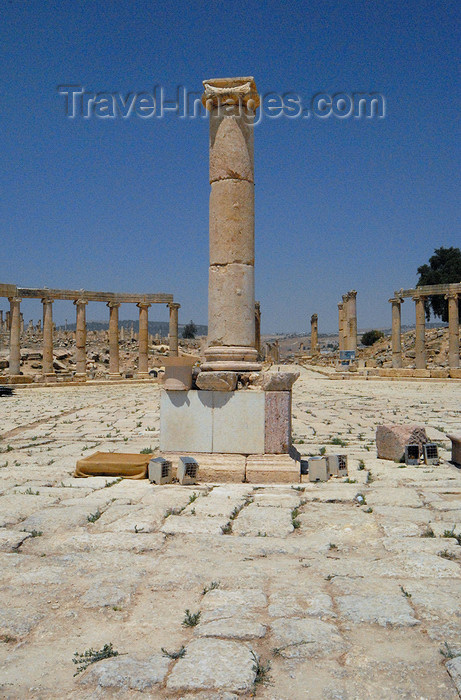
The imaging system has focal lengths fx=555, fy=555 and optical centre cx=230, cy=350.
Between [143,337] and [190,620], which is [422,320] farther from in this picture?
[190,620]

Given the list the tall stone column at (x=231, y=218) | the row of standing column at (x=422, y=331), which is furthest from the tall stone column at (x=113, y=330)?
the tall stone column at (x=231, y=218)

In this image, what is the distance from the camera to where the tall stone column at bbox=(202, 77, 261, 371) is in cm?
805

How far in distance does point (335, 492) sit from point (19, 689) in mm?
4243

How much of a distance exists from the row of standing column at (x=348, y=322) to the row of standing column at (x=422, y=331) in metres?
2.97

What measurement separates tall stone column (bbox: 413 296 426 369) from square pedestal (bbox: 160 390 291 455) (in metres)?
27.2

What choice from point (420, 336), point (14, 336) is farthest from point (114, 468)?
point (420, 336)

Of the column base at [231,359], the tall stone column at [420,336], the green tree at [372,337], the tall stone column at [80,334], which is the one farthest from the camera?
the green tree at [372,337]

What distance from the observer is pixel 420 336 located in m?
32.9

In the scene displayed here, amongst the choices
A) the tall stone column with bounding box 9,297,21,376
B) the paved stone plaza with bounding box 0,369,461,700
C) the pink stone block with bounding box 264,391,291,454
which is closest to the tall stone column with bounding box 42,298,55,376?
the tall stone column with bounding box 9,297,21,376

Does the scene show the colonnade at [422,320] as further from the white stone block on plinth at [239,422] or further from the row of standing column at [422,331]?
the white stone block on plinth at [239,422]

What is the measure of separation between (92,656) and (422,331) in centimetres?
3233

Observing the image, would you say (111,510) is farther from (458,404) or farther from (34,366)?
(34,366)

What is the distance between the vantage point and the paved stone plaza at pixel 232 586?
2525 mm

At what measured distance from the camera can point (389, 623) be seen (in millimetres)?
3021
